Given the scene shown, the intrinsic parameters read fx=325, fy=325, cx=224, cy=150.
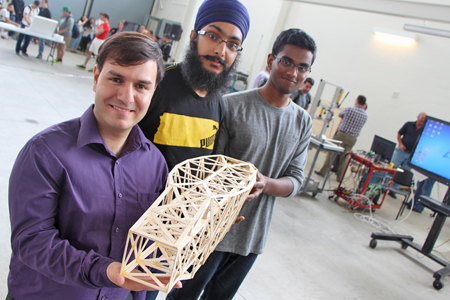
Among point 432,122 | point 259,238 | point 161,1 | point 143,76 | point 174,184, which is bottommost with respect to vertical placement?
point 259,238

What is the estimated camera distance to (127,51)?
1000 millimetres

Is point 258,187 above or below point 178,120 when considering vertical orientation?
below

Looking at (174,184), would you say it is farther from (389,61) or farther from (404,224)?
(389,61)

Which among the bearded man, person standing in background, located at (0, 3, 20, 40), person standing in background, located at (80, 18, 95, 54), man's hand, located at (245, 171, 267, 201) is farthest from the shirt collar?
person standing in background, located at (80, 18, 95, 54)

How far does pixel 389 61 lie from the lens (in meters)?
8.62

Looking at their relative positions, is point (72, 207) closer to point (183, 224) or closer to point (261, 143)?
point (183, 224)

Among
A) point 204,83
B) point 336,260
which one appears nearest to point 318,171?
point 336,260

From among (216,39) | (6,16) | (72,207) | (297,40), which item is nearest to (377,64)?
(297,40)

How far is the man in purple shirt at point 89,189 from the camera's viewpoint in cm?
89

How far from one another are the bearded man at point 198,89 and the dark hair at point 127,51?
0.35 meters

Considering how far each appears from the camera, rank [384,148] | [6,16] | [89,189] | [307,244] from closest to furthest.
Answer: [89,189]
[307,244]
[384,148]
[6,16]

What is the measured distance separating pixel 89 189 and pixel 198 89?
715 mm

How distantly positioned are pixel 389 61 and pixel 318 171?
11.6 ft

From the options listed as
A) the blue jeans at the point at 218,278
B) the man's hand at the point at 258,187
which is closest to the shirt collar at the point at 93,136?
the man's hand at the point at 258,187
